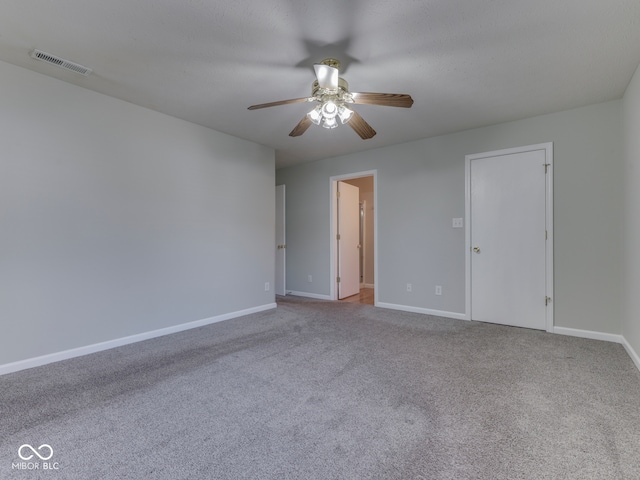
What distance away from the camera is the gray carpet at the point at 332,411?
4.57ft

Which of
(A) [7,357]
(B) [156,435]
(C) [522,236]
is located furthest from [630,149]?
(A) [7,357]

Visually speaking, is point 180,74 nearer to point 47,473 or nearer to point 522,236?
point 47,473

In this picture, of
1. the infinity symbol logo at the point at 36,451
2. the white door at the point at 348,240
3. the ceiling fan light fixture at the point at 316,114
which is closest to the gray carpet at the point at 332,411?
the infinity symbol logo at the point at 36,451

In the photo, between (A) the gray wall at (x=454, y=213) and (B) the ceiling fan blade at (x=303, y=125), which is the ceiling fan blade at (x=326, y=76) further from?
(A) the gray wall at (x=454, y=213)

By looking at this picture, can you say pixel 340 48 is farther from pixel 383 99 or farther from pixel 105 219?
pixel 105 219

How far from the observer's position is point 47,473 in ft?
4.44

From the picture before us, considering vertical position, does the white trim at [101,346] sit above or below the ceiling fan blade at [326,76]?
below

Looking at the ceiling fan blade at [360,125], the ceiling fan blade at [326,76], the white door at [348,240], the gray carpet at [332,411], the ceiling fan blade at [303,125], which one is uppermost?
the ceiling fan blade at [326,76]

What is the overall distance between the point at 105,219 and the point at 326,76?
2.45m

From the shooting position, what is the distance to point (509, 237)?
3572 mm

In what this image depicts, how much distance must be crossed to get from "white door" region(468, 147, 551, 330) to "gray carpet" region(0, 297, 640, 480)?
565 millimetres

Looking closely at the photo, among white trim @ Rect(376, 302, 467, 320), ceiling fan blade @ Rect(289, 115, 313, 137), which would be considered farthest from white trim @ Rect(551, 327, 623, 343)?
ceiling fan blade @ Rect(289, 115, 313, 137)

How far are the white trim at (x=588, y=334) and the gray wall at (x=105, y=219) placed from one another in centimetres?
381

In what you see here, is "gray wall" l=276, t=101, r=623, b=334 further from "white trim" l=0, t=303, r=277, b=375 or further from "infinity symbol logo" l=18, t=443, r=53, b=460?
"infinity symbol logo" l=18, t=443, r=53, b=460
